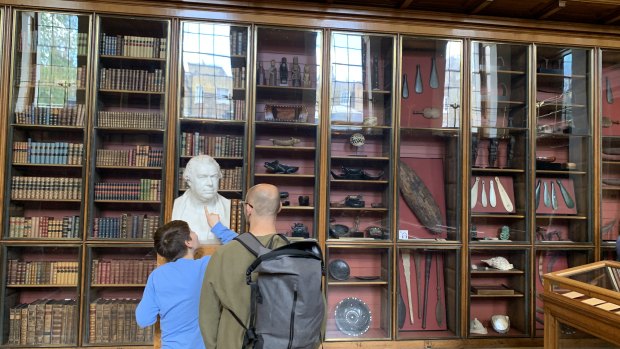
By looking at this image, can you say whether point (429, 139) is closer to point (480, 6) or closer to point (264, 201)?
point (480, 6)

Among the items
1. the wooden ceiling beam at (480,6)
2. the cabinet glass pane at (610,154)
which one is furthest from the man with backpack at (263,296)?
the cabinet glass pane at (610,154)

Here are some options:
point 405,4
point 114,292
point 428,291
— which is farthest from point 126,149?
point 428,291

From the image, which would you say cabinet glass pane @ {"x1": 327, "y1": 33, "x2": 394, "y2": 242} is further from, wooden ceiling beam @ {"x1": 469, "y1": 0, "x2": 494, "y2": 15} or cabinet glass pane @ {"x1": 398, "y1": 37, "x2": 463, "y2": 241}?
wooden ceiling beam @ {"x1": 469, "y1": 0, "x2": 494, "y2": 15}

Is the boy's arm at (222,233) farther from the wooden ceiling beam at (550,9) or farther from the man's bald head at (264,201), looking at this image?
the wooden ceiling beam at (550,9)

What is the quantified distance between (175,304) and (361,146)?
2.63 m

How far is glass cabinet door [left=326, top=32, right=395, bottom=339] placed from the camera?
3777 mm

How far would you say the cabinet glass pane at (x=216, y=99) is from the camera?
11.8 feet

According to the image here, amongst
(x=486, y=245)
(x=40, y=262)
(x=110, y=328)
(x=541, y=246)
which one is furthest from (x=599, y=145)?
(x=40, y=262)

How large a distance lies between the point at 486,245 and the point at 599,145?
1.58 metres

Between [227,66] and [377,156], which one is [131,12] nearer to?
[227,66]

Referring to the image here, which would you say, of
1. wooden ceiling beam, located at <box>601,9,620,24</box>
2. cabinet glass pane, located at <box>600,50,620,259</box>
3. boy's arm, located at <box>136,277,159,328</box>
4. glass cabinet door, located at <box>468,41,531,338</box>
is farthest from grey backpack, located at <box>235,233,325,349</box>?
wooden ceiling beam, located at <box>601,9,620,24</box>

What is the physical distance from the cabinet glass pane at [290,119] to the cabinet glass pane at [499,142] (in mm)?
1586

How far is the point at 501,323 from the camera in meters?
3.84

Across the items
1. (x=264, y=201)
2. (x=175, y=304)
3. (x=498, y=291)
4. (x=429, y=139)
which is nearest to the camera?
(x=264, y=201)
